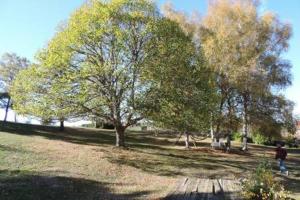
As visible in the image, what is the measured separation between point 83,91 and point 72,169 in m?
7.28

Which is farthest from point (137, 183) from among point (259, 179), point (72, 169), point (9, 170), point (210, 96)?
point (210, 96)

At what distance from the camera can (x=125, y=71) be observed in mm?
26250

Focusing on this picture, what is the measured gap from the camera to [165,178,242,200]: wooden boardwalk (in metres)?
13.4

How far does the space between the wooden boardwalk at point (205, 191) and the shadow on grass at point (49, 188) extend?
189 centimetres

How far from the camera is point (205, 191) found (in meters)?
14.8

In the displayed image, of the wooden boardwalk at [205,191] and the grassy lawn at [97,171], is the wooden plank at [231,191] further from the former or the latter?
the grassy lawn at [97,171]

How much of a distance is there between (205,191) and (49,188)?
556 centimetres

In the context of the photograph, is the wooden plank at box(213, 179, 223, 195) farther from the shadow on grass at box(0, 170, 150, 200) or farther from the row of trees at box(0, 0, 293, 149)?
the row of trees at box(0, 0, 293, 149)

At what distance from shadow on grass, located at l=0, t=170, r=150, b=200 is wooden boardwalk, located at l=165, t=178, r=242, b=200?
6.20 ft

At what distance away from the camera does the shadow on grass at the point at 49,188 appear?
13938 mm

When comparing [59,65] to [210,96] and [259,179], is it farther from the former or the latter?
[259,179]

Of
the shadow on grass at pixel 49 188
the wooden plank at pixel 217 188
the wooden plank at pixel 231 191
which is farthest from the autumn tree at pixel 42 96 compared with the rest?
the wooden plank at pixel 231 191

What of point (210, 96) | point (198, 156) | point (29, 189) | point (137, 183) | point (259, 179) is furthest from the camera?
point (198, 156)

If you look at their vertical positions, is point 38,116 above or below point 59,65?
below
